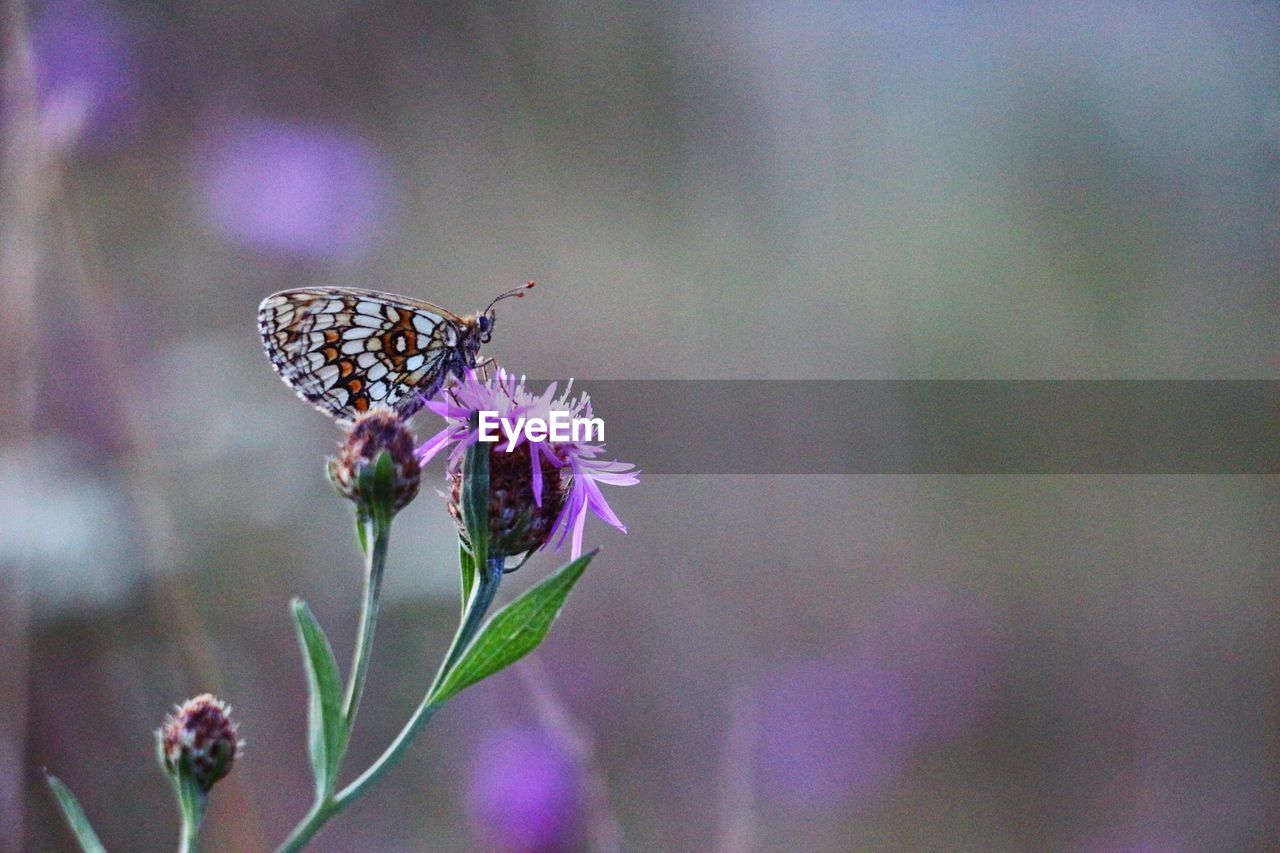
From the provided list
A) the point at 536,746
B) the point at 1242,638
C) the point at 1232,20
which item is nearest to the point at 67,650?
the point at 536,746

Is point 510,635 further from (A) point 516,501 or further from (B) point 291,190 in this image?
(B) point 291,190

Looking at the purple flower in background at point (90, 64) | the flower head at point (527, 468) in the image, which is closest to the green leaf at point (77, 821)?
the flower head at point (527, 468)

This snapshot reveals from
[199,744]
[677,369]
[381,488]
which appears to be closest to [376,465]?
[381,488]

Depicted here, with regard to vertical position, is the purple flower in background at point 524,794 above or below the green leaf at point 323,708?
below

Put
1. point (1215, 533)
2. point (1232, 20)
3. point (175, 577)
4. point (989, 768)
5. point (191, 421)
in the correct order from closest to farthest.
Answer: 1. point (175, 577)
2. point (191, 421)
3. point (989, 768)
4. point (1215, 533)
5. point (1232, 20)

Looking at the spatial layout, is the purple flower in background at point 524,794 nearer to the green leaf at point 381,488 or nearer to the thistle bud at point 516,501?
the thistle bud at point 516,501

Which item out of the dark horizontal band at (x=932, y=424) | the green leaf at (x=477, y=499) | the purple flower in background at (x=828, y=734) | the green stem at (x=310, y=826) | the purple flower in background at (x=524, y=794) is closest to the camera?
the green stem at (x=310, y=826)

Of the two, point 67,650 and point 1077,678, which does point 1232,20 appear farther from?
point 67,650

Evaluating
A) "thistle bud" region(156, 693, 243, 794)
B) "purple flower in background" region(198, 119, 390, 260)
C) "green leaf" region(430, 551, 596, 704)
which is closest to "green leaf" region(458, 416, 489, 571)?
"green leaf" region(430, 551, 596, 704)
